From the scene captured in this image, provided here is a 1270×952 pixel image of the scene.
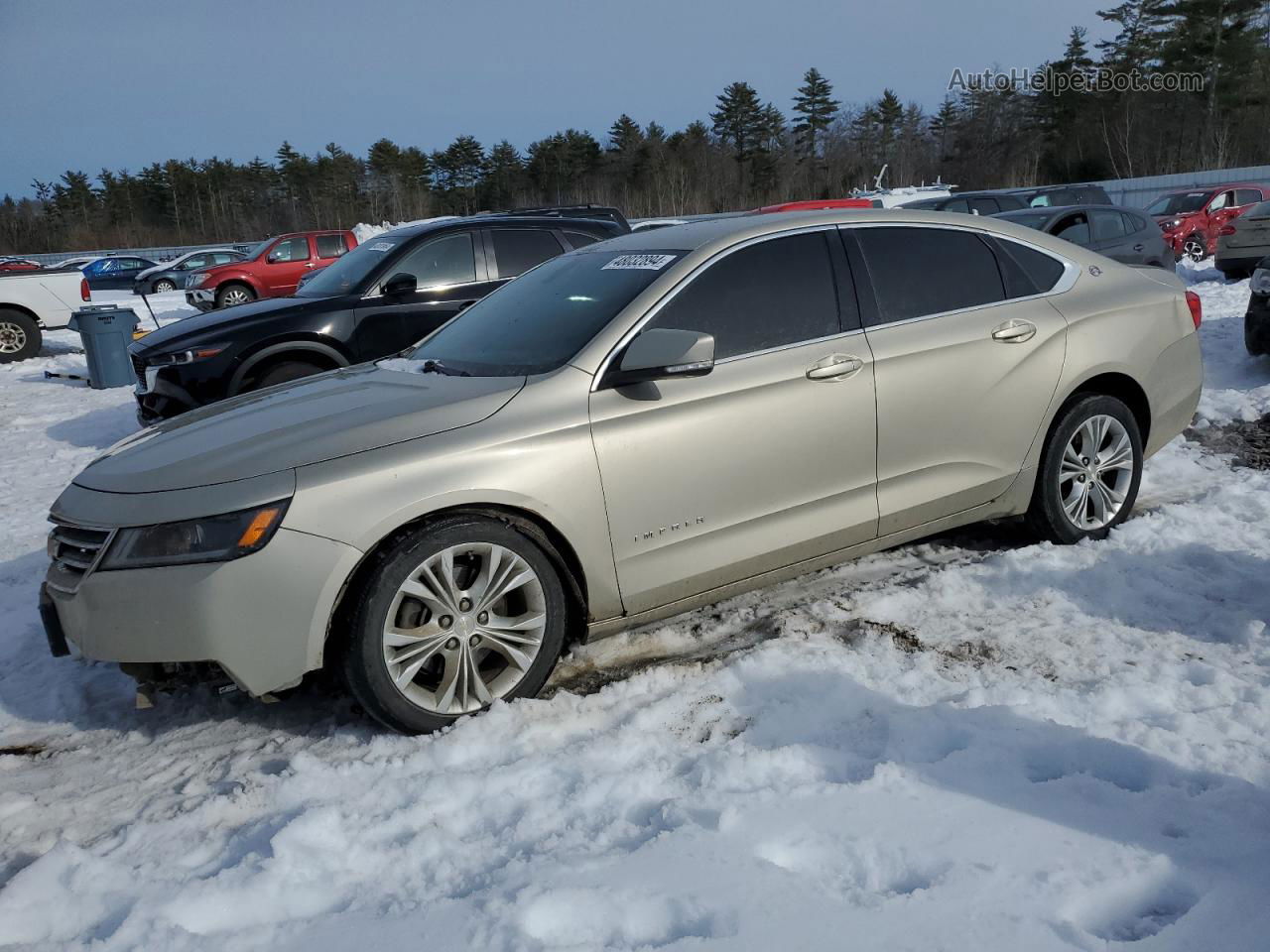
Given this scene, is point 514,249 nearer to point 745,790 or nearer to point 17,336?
point 745,790

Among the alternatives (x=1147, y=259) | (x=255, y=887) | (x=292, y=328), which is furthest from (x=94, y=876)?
(x=1147, y=259)

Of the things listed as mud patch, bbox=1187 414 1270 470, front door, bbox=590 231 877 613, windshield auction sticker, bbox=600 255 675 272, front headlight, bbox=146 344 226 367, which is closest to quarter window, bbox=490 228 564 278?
front headlight, bbox=146 344 226 367

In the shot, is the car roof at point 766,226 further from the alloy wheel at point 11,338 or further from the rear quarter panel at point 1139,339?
the alloy wheel at point 11,338

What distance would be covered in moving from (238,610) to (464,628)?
2.33 feet

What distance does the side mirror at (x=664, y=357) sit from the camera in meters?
3.51

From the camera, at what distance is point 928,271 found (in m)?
4.43

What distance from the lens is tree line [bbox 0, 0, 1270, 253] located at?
165 feet

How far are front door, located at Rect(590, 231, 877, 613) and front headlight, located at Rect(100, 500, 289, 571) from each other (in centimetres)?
113

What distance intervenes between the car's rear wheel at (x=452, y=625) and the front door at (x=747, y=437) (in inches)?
14.3

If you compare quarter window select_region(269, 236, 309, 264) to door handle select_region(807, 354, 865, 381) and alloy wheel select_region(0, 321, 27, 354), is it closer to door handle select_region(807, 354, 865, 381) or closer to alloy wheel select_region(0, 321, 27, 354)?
alloy wheel select_region(0, 321, 27, 354)

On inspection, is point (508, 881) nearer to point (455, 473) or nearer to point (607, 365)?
point (455, 473)

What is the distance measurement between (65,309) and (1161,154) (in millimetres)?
51455

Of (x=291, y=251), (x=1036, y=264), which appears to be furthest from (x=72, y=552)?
(x=291, y=251)

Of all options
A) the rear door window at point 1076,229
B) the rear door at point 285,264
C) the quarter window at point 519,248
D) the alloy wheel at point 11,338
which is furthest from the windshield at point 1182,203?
the alloy wheel at point 11,338
